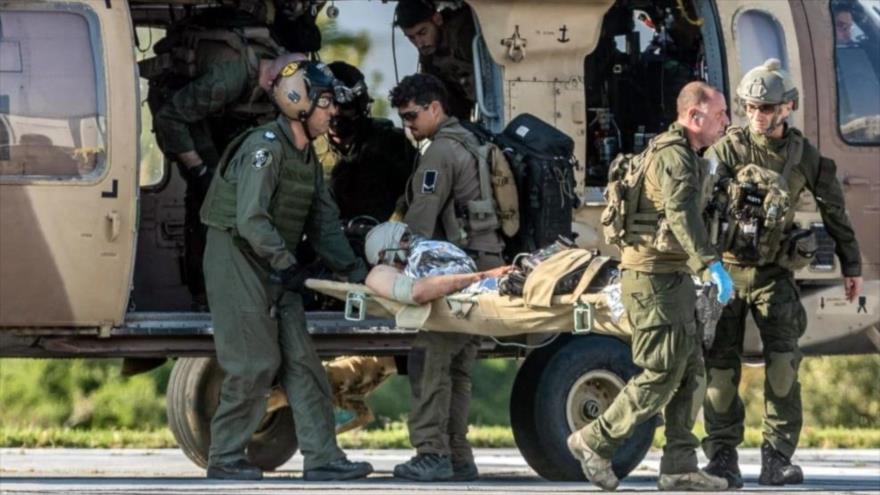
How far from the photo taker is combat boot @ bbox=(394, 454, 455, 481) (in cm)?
1099

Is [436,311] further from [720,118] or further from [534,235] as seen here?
[720,118]

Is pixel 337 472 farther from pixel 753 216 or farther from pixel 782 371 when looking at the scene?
pixel 753 216

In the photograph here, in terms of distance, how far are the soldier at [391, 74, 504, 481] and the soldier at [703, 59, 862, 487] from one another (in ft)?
4.08

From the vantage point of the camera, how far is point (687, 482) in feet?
34.4

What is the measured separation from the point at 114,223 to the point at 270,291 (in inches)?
33.6

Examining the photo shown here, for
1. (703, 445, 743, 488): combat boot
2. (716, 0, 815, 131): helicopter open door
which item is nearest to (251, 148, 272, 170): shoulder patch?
(703, 445, 743, 488): combat boot

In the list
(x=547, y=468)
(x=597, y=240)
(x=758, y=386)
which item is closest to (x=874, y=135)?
(x=597, y=240)

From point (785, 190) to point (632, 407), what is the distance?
1.43 m

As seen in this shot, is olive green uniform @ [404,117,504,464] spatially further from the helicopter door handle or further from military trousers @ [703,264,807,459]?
the helicopter door handle

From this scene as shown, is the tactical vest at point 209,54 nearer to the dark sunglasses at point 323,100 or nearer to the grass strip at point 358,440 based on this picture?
the dark sunglasses at point 323,100

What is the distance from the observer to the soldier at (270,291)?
1084cm

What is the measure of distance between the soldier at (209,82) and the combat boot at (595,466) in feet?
8.37

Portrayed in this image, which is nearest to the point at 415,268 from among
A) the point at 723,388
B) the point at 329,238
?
the point at 329,238

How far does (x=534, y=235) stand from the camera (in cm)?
1127
